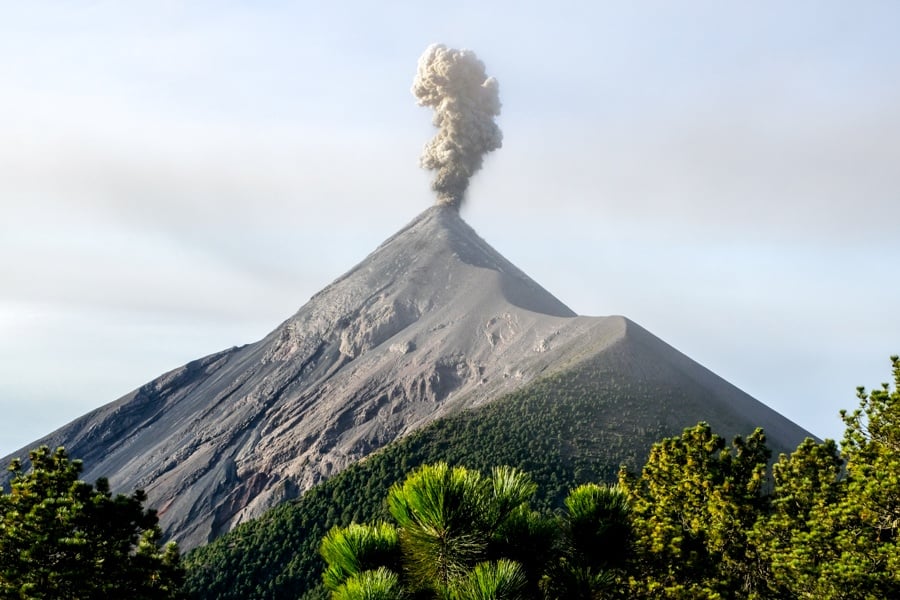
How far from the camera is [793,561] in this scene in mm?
15391

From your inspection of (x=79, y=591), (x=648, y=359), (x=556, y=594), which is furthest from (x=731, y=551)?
(x=648, y=359)

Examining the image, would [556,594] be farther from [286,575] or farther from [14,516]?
[286,575]

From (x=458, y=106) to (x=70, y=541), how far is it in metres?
116

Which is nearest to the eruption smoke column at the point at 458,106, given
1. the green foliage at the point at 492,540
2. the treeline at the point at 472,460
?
the treeline at the point at 472,460

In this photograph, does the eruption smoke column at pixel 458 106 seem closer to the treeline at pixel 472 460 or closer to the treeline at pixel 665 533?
the treeline at pixel 472 460

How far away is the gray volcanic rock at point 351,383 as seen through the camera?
267 feet

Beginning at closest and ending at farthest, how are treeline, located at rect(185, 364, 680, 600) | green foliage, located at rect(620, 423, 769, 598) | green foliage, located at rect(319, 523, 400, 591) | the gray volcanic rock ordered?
green foliage, located at rect(319, 523, 400, 591)
green foliage, located at rect(620, 423, 769, 598)
treeline, located at rect(185, 364, 680, 600)
the gray volcanic rock

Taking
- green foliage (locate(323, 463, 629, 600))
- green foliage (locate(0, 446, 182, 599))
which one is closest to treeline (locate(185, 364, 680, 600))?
green foliage (locate(0, 446, 182, 599))

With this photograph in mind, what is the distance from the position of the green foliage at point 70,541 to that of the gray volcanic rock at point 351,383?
6257 cm

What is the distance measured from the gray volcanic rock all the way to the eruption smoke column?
12.7 m

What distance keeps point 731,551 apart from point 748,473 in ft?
6.54

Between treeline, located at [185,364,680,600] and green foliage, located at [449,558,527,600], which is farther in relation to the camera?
treeline, located at [185,364,680,600]

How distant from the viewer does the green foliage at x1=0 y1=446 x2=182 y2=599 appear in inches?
575

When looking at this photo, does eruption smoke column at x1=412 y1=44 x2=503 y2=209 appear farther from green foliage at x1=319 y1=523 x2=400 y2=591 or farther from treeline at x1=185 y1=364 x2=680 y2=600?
green foliage at x1=319 y1=523 x2=400 y2=591
